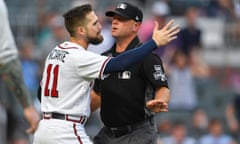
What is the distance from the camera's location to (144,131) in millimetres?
7895

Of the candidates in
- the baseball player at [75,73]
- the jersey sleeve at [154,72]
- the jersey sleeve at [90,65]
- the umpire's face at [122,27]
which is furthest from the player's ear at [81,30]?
the jersey sleeve at [154,72]

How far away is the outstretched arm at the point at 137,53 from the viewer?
7.41 m

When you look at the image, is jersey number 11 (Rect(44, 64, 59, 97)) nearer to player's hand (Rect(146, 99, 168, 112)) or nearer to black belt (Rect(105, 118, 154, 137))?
black belt (Rect(105, 118, 154, 137))

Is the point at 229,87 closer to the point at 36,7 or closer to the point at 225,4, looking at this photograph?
the point at 225,4

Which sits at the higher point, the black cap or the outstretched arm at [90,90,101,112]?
the black cap

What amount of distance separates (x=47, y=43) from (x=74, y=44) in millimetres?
Result: 7129

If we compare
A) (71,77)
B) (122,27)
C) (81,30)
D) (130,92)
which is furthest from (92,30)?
(130,92)

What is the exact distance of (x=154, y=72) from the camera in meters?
7.72

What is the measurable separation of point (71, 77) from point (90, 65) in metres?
0.21

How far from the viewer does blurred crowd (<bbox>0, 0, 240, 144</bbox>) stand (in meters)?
14.0

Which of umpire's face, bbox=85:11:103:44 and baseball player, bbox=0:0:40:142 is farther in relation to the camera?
baseball player, bbox=0:0:40:142

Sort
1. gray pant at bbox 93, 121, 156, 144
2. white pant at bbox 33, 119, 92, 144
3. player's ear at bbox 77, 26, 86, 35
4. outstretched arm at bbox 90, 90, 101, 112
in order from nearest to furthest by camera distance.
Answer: white pant at bbox 33, 119, 92, 144
player's ear at bbox 77, 26, 86, 35
gray pant at bbox 93, 121, 156, 144
outstretched arm at bbox 90, 90, 101, 112

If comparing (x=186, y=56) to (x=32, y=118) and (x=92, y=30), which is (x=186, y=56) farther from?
(x=92, y=30)

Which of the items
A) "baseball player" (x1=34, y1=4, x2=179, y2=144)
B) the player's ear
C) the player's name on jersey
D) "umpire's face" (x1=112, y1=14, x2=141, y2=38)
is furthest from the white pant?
"umpire's face" (x1=112, y1=14, x2=141, y2=38)
